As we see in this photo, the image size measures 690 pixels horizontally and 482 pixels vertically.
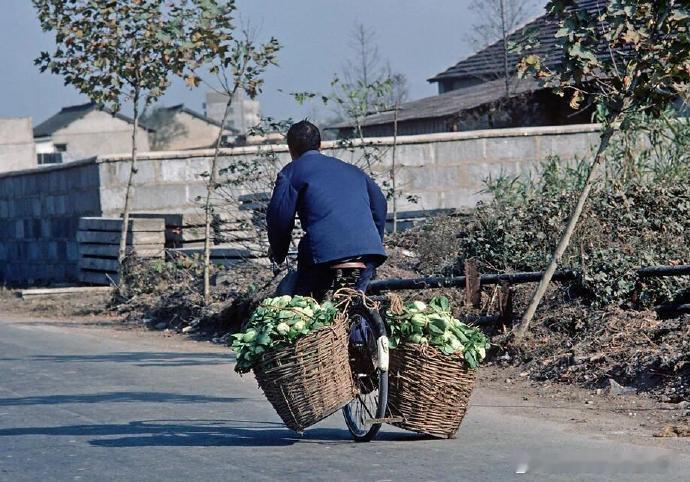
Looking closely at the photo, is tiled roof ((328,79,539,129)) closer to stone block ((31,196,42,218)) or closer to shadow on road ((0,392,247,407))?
stone block ((31,196,42,218))

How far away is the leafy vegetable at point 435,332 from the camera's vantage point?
7285 millimetres

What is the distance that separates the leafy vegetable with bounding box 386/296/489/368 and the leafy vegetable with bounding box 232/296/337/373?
0.41 metres

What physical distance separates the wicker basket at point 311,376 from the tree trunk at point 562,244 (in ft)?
12.3

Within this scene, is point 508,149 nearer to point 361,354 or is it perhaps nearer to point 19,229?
point 19,229

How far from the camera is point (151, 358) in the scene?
12555 mm

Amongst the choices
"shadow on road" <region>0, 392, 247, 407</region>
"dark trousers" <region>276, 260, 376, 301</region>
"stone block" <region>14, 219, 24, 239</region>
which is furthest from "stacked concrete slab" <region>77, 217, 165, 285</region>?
"dark trousers" <region>276, 260, 376, 301</region>

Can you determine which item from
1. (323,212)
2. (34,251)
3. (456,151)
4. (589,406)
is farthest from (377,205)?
(34,251)

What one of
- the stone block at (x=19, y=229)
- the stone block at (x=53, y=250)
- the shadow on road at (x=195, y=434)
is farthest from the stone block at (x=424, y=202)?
the shadow on road at (x=195, y=434)

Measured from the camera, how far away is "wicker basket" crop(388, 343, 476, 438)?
7.30 m

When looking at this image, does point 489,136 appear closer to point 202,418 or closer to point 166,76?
point 166,76

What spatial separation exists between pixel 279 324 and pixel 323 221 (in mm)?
750

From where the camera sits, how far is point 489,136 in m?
20.5

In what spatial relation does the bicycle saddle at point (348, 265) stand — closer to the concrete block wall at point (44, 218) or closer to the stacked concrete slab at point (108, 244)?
the stacked concrete slab at point (108, 244)

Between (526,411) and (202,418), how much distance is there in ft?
7.64
